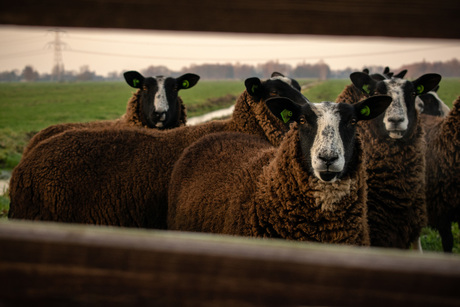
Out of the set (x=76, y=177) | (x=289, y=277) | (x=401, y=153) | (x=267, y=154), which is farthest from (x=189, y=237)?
(x=401, y=153)

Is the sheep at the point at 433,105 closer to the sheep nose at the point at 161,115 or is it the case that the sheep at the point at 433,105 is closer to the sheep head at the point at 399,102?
the sheep head at the point at 399,102

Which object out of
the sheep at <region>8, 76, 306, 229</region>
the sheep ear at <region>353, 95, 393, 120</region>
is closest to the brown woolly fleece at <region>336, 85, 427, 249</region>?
the sheep ear at <region>353, 95, 393, 120</region>

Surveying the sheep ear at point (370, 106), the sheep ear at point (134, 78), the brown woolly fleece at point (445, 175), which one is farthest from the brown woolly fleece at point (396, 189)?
the sheep ear at point (134, 78)

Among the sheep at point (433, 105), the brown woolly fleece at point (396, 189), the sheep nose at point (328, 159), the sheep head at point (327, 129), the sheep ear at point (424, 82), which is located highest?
the sheep ear at point (424, 82)

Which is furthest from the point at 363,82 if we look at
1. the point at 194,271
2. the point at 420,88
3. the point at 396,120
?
the point at 194,271

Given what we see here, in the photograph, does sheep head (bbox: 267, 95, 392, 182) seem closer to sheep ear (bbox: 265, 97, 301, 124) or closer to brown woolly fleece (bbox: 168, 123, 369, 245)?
sheep ear (bbox: 265, 97, 301, 124)

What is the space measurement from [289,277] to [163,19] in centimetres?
56

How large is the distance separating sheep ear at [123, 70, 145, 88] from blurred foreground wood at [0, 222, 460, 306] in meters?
6.24

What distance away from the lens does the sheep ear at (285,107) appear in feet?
11.6

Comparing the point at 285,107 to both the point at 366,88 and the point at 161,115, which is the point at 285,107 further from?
the point at 161,115

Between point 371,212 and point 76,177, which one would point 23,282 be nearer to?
point 76,177

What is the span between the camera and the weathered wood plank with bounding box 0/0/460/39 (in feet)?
2.69

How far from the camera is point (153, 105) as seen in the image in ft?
21.5

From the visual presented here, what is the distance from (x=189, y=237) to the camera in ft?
2.65
